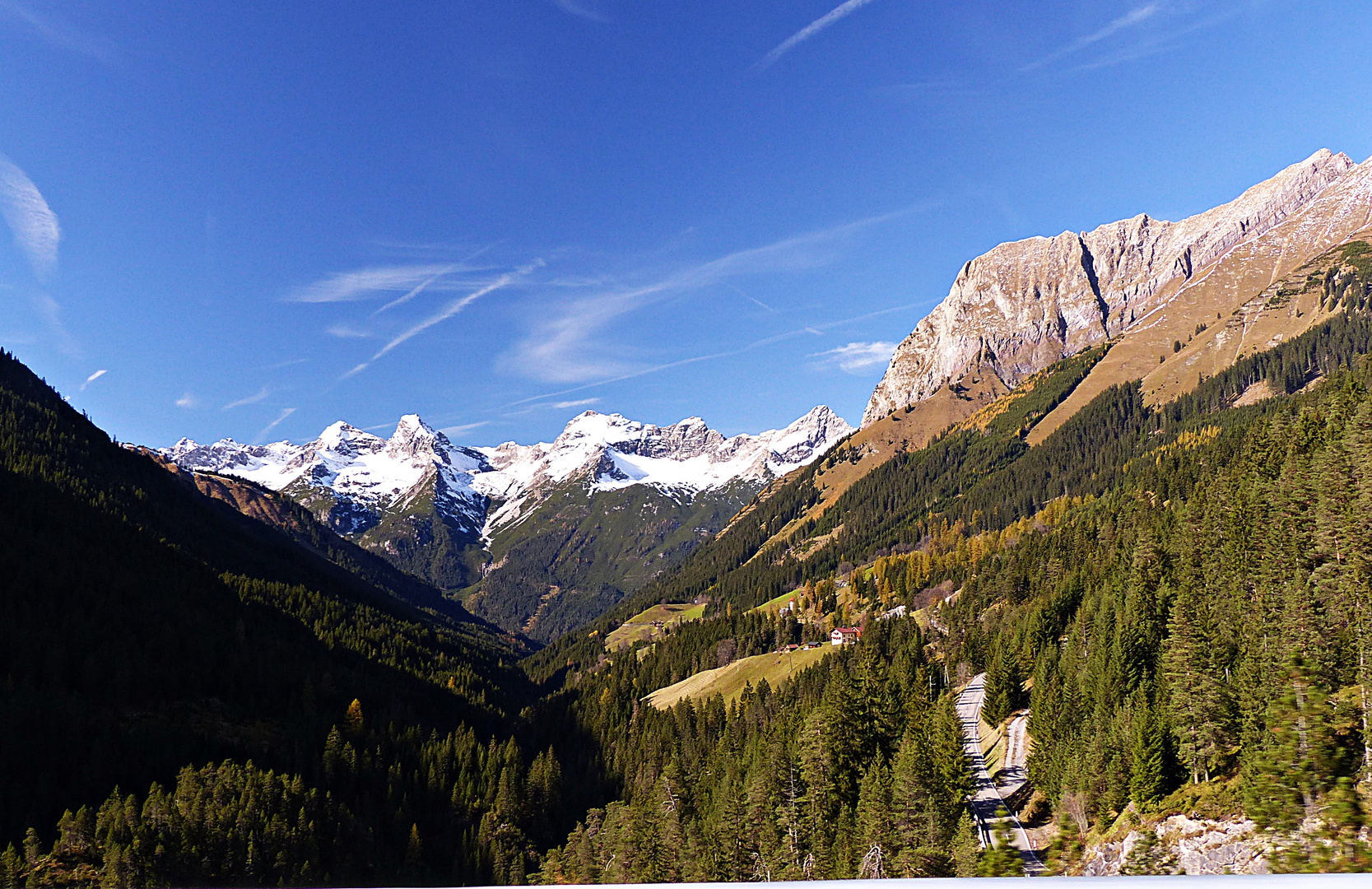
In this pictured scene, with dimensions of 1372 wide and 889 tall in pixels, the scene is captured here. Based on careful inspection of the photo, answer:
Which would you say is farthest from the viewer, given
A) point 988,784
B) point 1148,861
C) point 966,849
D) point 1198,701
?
point 988,784

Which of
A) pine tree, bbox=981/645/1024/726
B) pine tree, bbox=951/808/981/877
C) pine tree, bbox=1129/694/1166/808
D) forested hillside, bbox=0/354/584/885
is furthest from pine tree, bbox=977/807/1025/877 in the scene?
pine tree, bbox=981/645/1024/726

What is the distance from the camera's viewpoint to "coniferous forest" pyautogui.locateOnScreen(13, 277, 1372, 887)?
23828 mm

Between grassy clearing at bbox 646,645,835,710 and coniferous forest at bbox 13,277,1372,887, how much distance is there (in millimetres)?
7330

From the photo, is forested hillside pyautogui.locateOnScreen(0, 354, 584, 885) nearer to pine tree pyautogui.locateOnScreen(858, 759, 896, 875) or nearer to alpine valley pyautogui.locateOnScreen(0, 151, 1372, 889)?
alpine valley pyautogui.locateOnScreen(0, 151, 1372, 889)

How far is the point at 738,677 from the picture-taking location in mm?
121188

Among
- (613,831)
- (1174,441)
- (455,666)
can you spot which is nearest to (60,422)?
(455,666)

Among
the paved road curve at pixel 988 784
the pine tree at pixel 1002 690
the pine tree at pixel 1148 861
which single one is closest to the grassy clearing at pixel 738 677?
the paved road curve at pixel 988 784

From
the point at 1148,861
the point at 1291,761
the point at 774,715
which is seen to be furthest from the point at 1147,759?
the point at 774,715

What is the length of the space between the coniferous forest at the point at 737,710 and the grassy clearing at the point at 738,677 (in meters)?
7.33

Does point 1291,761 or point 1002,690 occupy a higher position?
point 1291,761

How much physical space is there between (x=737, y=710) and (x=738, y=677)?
2401cm

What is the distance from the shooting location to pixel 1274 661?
24406mm

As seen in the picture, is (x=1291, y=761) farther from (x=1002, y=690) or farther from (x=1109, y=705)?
(x=1002, y=690)

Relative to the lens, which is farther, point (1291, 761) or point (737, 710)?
point (737, 710)
